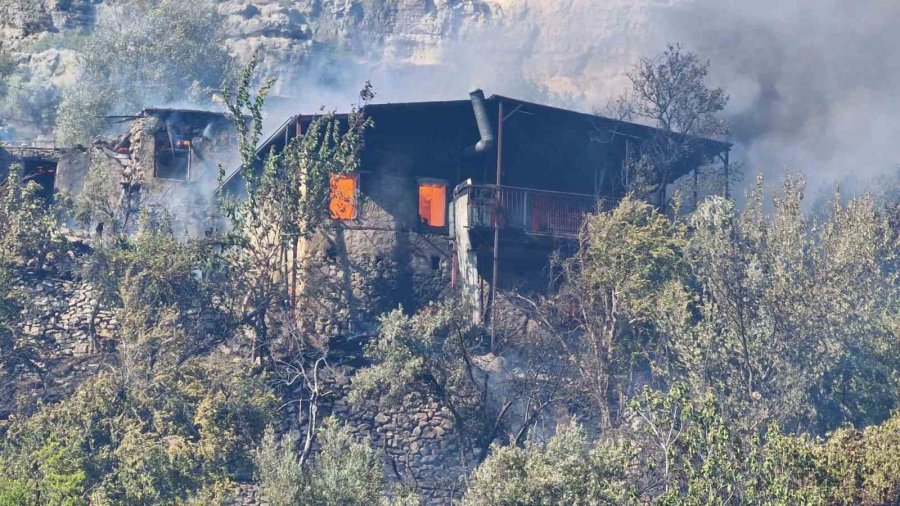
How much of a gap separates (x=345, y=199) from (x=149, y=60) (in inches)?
1086

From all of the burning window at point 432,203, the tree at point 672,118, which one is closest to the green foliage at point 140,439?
the burning window at point 432,203

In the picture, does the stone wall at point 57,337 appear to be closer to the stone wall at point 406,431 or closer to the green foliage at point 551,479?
the stone wall at point 406,431

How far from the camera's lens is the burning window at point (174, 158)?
134 feet

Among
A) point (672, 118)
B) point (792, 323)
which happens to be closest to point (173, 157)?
point (672, 118)

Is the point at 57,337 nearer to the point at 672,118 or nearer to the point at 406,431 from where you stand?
the point at 406,431

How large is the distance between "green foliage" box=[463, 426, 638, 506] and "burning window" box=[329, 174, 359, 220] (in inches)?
505

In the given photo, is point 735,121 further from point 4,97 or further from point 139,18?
point 4,97

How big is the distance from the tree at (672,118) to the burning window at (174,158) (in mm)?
15989

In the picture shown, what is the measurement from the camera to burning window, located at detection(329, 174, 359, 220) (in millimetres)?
32844

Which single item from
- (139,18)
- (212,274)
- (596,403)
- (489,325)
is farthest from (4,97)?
(596,403)

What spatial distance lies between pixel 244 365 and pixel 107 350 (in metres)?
4.15

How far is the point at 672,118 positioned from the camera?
121ft

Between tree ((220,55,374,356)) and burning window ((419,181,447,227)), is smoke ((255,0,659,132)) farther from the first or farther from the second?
tree ((220,55,374,356))

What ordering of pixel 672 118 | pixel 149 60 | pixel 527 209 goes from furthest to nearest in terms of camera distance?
pixel 149 60 → pixel 672 118 → pixel 527 209
